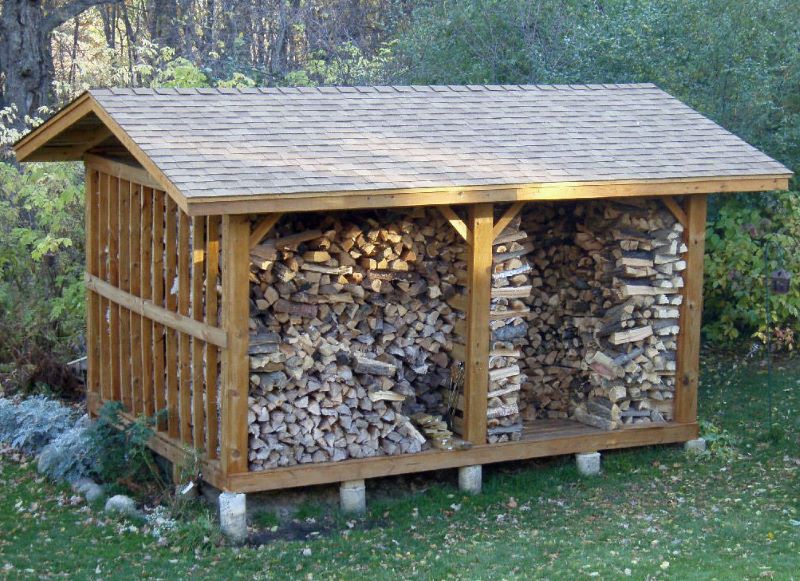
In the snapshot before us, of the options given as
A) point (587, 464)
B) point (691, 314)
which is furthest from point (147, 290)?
point (691, 314)

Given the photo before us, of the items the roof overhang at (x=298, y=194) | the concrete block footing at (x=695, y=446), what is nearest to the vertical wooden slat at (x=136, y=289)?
the roof overhang at (x=298, y=194)

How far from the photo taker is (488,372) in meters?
8.44

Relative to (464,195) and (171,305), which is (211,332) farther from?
(464,195)

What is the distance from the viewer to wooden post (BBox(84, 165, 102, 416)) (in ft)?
31.4

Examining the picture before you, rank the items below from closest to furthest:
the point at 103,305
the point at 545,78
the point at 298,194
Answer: the point at 298,194 → the point at 103,305 → the point at 545,78

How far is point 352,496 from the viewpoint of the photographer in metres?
8.02

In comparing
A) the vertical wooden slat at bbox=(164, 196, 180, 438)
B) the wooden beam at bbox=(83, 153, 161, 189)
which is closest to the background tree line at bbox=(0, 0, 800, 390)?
the wooden beam at bbox=(83, 153, 161, 189)

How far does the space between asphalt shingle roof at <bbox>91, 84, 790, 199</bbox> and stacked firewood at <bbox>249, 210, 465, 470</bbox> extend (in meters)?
0.56

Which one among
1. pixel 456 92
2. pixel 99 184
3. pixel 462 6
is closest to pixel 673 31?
pixel 462 6

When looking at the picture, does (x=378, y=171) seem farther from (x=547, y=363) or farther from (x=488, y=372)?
(x=547, y=363)

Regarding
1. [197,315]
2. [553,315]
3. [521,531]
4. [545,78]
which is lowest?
[521,531]

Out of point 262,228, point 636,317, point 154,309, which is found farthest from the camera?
point 636,317

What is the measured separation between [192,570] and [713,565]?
324 cm

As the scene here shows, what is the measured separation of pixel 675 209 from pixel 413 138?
2237 mm
